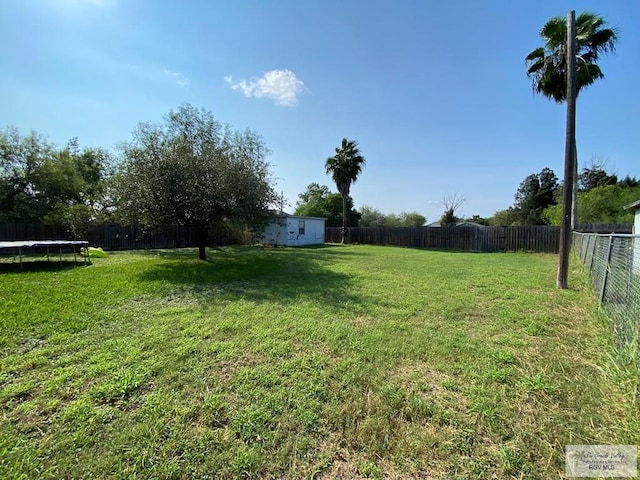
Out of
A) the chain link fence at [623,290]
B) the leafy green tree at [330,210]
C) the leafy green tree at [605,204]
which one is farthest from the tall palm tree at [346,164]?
Answer: the chain link fence at [623,290]

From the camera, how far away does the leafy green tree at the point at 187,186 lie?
7.55 metres

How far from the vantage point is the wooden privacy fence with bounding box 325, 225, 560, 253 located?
49.5ft

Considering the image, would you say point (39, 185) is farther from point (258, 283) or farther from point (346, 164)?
point (346, 164)

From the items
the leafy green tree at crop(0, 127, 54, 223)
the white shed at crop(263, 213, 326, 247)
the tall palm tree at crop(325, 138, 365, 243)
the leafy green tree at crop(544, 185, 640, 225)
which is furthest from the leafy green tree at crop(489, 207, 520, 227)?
the leafy green tree at crop(0, 127, 54, 223)

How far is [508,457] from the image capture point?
1.70 meters

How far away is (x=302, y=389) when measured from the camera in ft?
7.78

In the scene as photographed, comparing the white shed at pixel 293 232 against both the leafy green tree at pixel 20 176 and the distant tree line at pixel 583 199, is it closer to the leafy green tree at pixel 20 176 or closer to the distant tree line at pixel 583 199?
the leafy green tree at pixel 20 176

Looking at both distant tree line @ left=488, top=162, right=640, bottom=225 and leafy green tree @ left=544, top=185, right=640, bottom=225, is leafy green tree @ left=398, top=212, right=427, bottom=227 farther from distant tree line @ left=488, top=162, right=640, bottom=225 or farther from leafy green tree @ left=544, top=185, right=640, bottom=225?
leafy green tree @ left=544, top=185, right=640, bottom=225

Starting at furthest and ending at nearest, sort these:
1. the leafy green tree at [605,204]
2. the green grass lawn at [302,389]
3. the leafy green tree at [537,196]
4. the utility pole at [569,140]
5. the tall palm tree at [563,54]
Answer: the leafy green tree at [537,196], the leafy green tree at [605,204], the tall palm tree at [563,54], the utility pole at [569,140], the green grass lawn at [302,389]

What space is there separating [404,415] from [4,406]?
3.05 metres

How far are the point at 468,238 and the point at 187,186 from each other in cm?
1650

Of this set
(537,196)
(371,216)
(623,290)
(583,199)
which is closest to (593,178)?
(537,196)

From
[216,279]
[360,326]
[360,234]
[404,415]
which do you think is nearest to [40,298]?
[216,279]

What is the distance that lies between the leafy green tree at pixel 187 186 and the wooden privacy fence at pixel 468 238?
43.9ft
